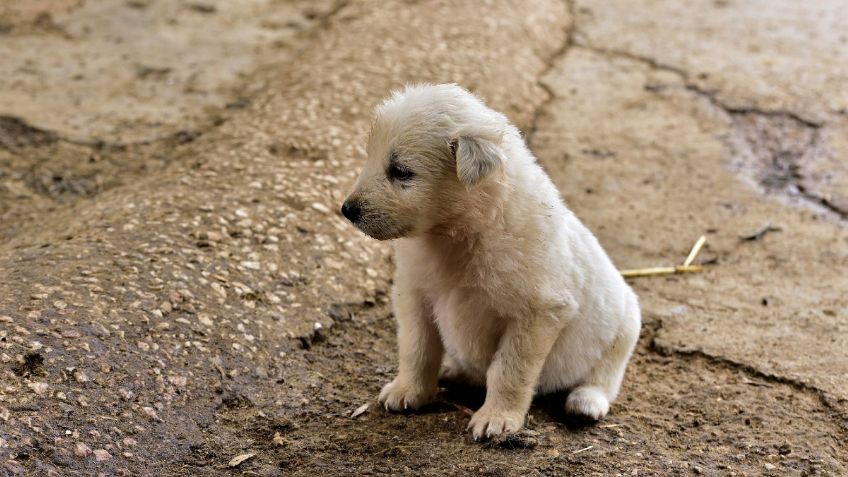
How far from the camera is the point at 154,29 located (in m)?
8.72

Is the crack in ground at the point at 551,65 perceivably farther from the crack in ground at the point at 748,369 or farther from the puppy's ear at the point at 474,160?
the puppy's ear at the point at 474,160

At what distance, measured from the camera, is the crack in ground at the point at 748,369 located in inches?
167

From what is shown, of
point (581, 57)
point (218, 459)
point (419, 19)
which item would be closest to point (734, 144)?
point (581, 57)

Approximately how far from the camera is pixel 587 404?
3.96 m

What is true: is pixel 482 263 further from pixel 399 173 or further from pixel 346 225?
pixel 346 225

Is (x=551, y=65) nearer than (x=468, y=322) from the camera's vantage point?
No

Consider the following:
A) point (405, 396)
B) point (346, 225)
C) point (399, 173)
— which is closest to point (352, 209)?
point (399, 173)

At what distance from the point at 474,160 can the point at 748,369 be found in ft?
6.55

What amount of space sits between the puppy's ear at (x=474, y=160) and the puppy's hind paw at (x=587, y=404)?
1.12 meters

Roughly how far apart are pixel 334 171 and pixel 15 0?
5.15 m

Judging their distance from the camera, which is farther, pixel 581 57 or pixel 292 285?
pixel 581 57

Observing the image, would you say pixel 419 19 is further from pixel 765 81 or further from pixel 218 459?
pixel 218 459

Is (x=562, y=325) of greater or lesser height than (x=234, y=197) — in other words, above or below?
above

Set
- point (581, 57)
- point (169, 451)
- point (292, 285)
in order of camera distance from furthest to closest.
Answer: point (581, 57)
point (292, 285)
point (169, 451)
